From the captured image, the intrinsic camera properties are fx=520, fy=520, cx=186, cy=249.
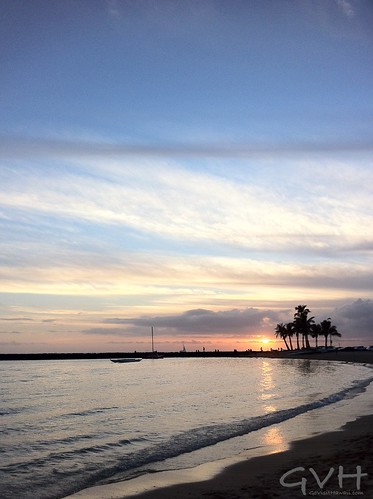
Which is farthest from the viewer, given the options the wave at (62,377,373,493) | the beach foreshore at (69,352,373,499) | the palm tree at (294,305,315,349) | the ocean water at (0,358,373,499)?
the palm tree at (294,305,315,349)

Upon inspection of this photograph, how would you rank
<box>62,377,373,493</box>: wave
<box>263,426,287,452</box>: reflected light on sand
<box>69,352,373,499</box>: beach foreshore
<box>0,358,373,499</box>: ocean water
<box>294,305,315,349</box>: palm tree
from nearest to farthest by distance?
<box>69,352,373,499</box>: beach foreshore → <box>0,358,373,499</box>: ocean water → <box>62,377,373,493</box>: wave → <box>263,426,287,452</box>: reflected light on sand → <box>294,305,315,349</box>: palm tree

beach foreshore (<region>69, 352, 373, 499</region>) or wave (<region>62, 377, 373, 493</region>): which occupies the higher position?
beach foreshore (<region>69, 352, 373, 499</region>)

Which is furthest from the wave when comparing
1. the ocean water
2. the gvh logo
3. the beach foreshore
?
the gvh logo

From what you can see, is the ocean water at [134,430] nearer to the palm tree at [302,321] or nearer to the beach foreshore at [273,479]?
the beach foreshore at [273,479]

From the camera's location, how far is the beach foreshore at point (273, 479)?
11555 mm

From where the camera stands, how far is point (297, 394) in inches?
1654

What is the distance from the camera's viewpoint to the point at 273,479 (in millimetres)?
13078

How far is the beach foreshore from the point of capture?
37.9ft

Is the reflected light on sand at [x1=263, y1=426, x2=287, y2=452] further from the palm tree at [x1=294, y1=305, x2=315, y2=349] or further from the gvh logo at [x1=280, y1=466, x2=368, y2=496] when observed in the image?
the palm tree at [x1=294, y1=305, x2=315, y2=349]

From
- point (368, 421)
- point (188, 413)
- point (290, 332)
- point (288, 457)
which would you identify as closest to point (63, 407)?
point (188, 413)

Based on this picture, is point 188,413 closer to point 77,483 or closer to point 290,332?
point 77,483

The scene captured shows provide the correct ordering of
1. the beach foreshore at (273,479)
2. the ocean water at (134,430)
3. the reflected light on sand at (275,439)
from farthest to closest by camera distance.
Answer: the reflected light on sand at (275,439) < the ocean water at (134,430) < the beach foreshore at (273,479)

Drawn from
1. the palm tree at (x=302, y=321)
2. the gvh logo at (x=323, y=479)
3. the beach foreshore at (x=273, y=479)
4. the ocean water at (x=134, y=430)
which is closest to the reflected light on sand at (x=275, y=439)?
the ocean water at (x=134, y=430)

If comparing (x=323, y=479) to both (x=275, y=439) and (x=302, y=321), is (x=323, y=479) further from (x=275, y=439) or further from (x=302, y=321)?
(x=302, y=321)
